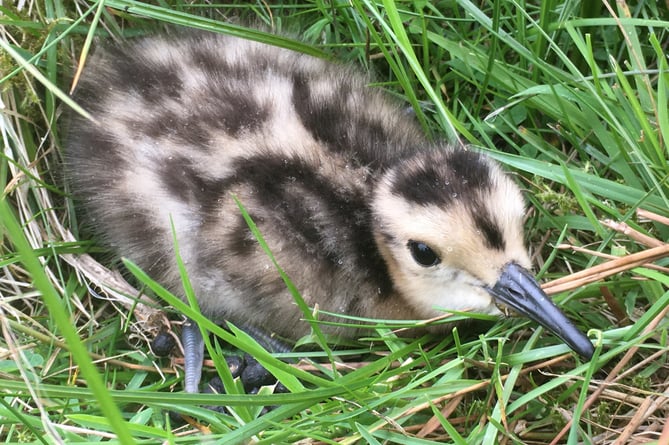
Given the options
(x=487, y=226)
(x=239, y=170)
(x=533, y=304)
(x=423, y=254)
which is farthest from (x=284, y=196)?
(x=533, y=304)

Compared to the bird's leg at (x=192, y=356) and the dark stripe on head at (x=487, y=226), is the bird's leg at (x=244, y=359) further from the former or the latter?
the dark stripe on head at (x=487, y=226)

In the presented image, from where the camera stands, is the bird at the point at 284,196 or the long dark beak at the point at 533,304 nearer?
the long dark beak at the point at 533,304

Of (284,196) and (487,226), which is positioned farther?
(284,196)

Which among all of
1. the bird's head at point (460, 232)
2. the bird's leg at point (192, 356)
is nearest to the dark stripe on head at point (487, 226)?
the bird's head at point (460, 232)

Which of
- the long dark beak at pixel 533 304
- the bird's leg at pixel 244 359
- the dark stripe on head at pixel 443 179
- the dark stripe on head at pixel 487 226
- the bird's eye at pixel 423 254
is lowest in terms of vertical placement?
the bird's leg at pixel 244 359

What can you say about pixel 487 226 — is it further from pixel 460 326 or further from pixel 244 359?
pixel 244 359

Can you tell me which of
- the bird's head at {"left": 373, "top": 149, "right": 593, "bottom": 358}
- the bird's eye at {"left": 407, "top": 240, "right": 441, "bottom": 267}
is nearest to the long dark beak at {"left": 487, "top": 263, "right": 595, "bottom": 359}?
the bird's head at {"left": 373, "top": 149, "right": 593, "bottom": 358}

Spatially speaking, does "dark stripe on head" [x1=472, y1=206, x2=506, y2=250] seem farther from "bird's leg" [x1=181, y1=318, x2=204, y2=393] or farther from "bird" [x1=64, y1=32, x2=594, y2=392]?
"bird's leg" [x1=181, y1=318, x2=204, y2=393]
